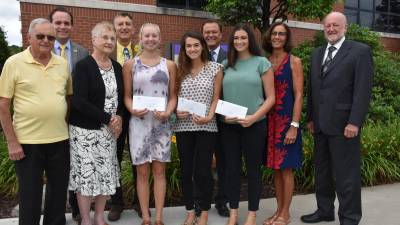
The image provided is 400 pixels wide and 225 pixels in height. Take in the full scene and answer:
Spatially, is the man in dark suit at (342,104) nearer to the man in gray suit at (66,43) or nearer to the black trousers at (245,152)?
the black trousers at (245,152)

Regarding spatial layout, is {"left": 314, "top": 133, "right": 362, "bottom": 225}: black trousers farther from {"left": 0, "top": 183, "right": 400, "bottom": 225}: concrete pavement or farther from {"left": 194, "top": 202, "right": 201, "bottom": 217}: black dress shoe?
{"left": 194, "top": 202, "right": 201, "bottom": 217}: black dress shoe

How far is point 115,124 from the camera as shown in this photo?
3.99 metres

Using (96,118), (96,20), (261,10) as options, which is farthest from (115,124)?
(261,10)

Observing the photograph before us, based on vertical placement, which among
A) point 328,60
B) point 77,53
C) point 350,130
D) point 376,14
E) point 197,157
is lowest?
point 197,157

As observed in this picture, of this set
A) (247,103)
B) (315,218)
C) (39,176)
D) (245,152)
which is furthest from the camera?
A: (315,218)

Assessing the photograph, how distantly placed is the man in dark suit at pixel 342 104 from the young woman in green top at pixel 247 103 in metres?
0.62

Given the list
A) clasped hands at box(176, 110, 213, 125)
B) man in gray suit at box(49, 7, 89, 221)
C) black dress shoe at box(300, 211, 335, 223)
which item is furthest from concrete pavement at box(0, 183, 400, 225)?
clasped hands at box(176, 110, 213, 125)

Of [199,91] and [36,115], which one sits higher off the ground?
[199,91]

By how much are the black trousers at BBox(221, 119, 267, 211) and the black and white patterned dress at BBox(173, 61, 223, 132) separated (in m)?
0.22

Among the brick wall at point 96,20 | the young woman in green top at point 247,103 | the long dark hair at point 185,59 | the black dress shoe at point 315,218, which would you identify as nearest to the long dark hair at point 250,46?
the young woman in green top at point 247,103

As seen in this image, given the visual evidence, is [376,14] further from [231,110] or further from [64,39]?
[64,39]

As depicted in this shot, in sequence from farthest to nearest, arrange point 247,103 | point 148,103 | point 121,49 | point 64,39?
point 121,49
point 64,39
point 247,103
point 148,103

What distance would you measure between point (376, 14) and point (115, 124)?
18223 mm

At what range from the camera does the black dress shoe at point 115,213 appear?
468 cm
